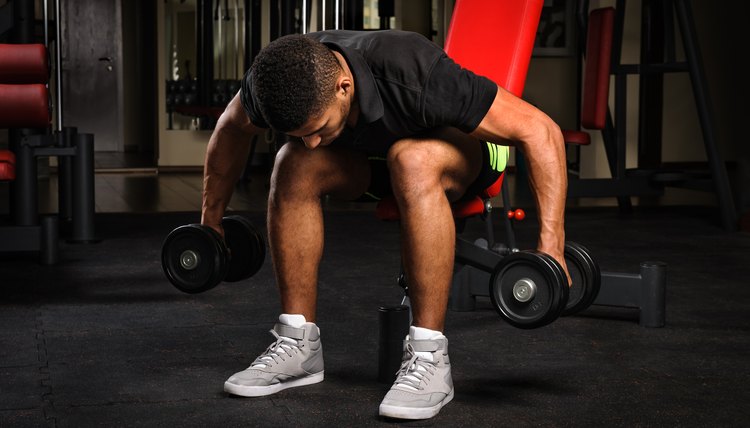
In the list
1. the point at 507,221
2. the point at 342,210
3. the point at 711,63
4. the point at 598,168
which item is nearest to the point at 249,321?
the point at 507,221

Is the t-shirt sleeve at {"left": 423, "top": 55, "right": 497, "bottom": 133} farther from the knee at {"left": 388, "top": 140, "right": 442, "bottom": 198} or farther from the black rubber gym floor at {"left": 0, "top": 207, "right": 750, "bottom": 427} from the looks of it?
the black rubber gym floor at {"left": 0, "top": 207, "right": 750, "bottom": 427}

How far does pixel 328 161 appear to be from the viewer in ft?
5.31

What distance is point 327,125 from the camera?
4.75 feet

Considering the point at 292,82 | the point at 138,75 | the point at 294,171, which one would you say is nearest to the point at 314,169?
the point at 294,171

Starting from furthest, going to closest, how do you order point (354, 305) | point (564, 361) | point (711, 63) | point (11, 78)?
point (711, 63) → point (11, 78) → point (354, 305) → point (564, 361)

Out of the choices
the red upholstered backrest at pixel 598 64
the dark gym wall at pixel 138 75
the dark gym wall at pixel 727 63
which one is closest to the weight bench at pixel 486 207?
the red upholstered backrest at pixel 598 64

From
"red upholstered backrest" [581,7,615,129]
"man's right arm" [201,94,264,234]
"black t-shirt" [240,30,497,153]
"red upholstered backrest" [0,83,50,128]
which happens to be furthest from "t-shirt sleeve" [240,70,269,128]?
"red upholstered backrest" [581,7,615,129]

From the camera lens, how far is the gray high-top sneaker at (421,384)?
1.51 metres

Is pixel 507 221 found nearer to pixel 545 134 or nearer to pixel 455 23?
pixel 455 23

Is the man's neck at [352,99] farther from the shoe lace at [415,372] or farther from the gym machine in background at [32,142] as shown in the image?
the gym machine in background at [32,142]

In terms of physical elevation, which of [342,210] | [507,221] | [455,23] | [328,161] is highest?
[455,23]

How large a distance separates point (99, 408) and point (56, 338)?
0.53 metres

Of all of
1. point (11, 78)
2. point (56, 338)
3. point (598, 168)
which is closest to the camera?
point (56, 338)

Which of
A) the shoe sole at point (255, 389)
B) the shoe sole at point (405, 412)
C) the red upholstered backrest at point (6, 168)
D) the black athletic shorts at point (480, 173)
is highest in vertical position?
the black athletic shorts at point (480, 173)
